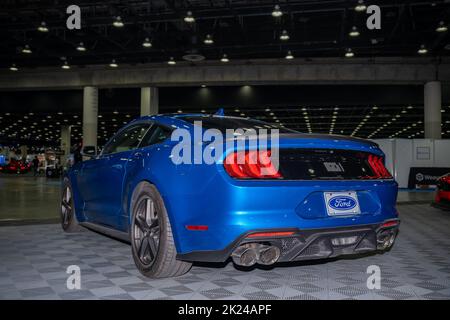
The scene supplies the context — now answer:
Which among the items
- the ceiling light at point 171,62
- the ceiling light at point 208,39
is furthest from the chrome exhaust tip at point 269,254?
the ceiling light at point 171,62

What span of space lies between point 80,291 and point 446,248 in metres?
4.18

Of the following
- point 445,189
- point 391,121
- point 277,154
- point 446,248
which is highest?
point 391,121

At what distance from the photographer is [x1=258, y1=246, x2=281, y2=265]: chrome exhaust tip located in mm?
2910

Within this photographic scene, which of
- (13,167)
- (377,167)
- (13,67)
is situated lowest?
(13,167)

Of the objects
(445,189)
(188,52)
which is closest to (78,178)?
(445,189)

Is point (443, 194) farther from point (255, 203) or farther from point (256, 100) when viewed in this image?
point (256, 100)

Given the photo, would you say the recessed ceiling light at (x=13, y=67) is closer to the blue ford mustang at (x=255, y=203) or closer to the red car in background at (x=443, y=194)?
the red car in background at (x=443, y=194)

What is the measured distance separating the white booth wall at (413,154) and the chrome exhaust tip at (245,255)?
18.3 meters

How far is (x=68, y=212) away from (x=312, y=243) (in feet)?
12.7

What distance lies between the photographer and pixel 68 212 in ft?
19.0

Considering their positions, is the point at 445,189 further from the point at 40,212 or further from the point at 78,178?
the point at 40,212

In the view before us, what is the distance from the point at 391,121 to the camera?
4025 cm

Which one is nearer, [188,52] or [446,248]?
[446,248]

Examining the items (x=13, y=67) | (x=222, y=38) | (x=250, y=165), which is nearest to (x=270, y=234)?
(x=250, y=165)
